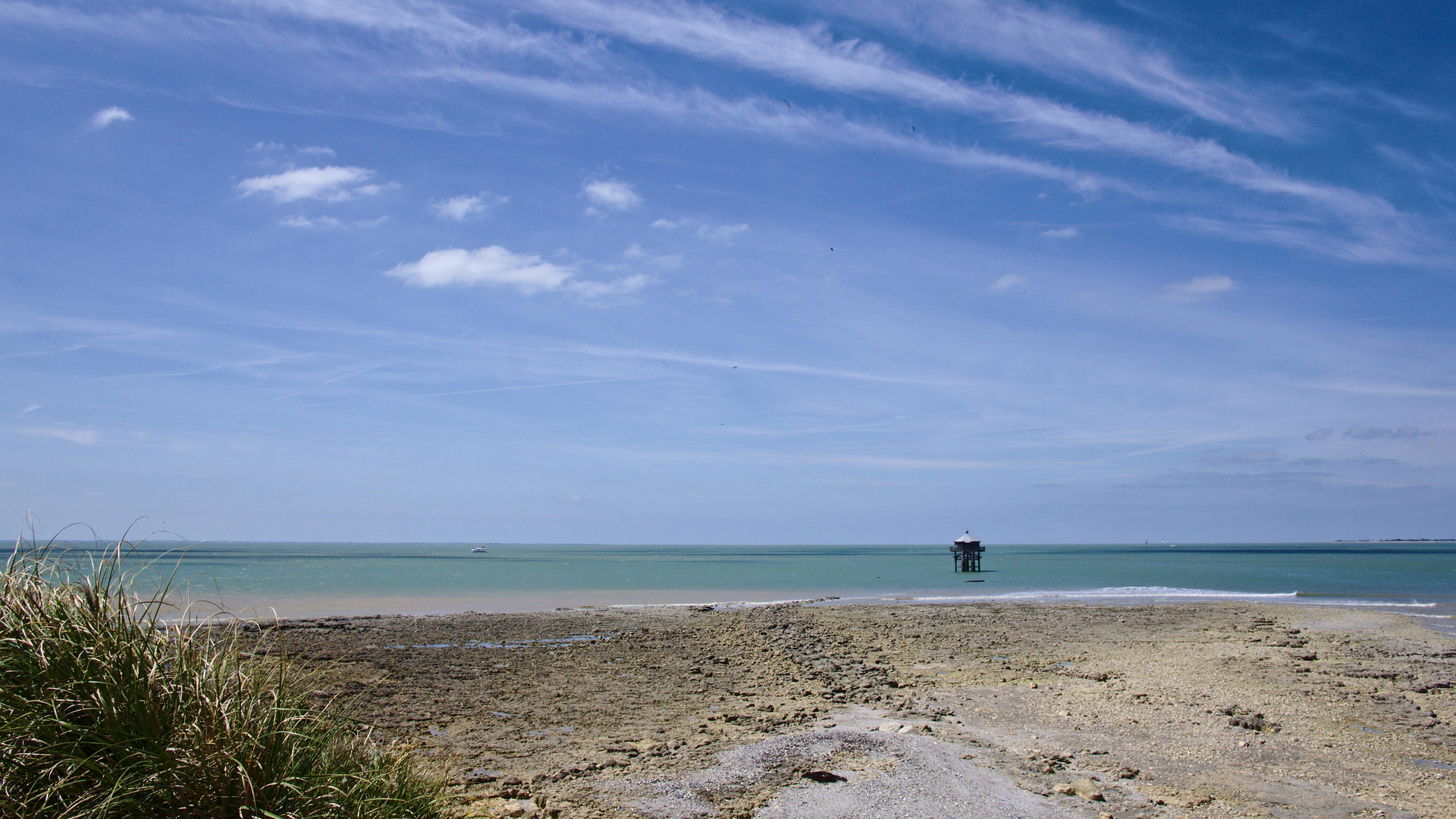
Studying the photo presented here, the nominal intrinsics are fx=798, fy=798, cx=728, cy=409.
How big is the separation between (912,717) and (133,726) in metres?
7.99

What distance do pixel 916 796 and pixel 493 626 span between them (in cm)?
1481

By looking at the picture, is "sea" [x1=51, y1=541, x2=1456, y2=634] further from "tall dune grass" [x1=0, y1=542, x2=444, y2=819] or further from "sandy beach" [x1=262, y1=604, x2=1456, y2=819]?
"tall dune grass" [x1=0, y1=542, x2=444, y2=819]

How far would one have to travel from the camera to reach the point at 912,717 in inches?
373

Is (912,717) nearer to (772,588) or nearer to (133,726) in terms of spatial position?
(133,726)

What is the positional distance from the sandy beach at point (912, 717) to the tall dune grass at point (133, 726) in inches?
20.3

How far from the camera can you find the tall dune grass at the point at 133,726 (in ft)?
10.9

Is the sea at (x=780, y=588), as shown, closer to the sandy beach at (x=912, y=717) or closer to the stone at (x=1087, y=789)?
the sandy beach at (x=912, y=717)

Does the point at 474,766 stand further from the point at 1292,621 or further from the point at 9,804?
the point at 1292,621

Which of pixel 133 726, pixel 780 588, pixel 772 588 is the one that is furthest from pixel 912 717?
pixel 772 588

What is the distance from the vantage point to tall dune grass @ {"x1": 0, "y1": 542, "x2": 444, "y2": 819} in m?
3.33

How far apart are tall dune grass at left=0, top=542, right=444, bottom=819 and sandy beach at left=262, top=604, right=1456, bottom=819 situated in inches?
20.3

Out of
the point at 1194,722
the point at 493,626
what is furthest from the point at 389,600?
the point at 1194,722

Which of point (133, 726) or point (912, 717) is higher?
point (133, 726)

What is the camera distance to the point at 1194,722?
9.18 metres
